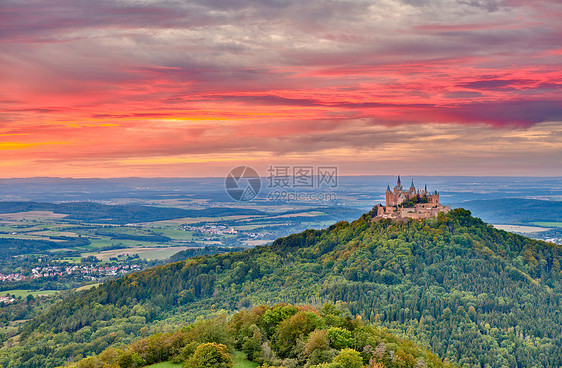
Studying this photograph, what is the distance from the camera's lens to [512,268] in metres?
105

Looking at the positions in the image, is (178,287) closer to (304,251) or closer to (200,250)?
(304,251)

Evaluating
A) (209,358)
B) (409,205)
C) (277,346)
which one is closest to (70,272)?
(409,205)

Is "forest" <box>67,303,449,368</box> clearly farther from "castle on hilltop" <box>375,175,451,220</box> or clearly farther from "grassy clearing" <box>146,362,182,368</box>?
"castle on hilltop" <box>375,175,451,220</box>

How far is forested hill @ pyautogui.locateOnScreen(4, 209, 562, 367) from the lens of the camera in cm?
8175

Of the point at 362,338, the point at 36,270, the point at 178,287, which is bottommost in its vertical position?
the point at 36,270

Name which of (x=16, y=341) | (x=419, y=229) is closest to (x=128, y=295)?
(x=16, y=341)

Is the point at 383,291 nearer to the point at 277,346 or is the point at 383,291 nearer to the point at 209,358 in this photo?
the point at 277,346

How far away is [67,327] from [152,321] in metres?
16.3

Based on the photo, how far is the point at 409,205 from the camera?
119312 millimetres

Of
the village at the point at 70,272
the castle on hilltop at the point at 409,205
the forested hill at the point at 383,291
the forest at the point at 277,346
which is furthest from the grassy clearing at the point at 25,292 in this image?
the forest at the point at 277,346

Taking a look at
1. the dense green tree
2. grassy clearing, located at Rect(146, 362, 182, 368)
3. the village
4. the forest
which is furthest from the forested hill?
the village

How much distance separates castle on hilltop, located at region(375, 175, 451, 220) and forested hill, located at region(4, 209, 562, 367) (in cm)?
274

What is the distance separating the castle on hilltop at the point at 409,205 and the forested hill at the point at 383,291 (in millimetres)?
2744

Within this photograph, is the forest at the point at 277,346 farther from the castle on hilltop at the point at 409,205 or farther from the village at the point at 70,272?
the village at the point at 70,272
